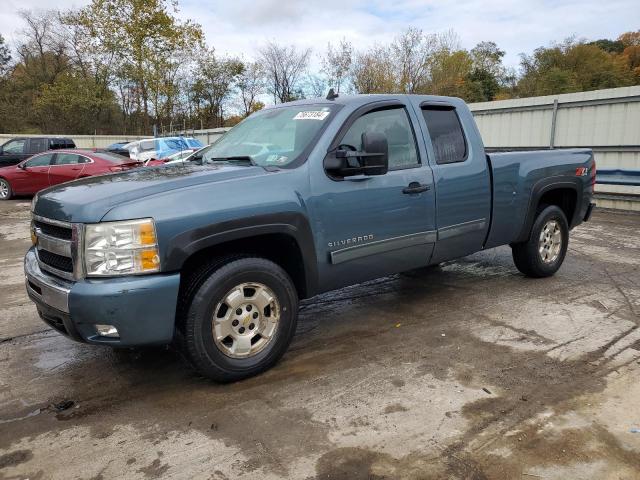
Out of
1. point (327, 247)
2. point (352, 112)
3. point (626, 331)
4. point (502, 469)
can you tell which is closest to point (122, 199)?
point (327, 247)

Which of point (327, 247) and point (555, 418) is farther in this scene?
point (327, 247)

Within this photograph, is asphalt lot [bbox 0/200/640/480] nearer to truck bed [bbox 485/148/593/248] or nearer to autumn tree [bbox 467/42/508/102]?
truck bed [bbox 485/148/593/248]

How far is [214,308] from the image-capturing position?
327 centimetres

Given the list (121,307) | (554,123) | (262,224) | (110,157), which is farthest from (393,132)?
(110,157)

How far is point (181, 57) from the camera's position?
114 feet

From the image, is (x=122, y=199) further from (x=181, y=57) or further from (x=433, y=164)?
(x=181, y=57)

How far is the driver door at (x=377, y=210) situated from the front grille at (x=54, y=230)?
64.2 inches

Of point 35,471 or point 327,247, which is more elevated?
point 327,247

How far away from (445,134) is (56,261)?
11.3ft

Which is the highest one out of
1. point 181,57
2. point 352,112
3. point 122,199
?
point 181,57

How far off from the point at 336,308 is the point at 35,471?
306cm

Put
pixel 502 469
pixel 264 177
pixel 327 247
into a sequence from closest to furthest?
pixel 502 469, pixel 264 177, pixel 327 247

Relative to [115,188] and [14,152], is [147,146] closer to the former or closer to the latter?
[14,152]

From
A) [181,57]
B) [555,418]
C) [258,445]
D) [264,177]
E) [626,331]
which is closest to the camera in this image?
[258,445]
